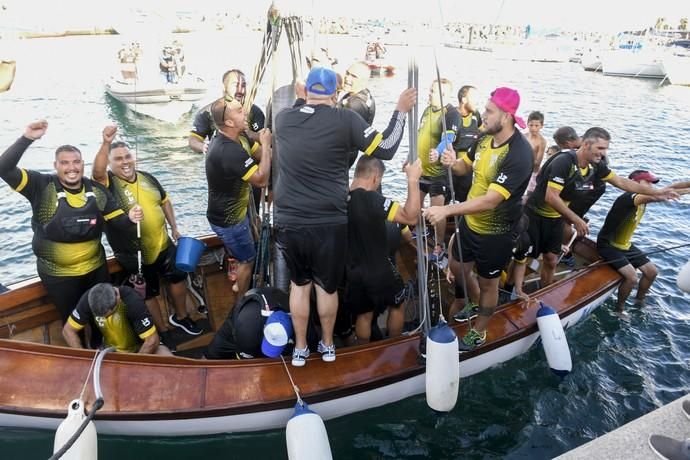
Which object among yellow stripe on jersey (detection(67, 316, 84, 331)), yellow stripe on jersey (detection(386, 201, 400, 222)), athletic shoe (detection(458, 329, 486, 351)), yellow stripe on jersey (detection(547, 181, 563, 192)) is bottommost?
athletic shoe (detection(458, 329, 486, 351))

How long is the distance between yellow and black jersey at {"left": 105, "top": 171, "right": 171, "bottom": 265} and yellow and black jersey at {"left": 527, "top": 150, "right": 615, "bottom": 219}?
3.22 m

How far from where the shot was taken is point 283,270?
3.74 metres

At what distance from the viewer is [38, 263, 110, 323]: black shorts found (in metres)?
3.49

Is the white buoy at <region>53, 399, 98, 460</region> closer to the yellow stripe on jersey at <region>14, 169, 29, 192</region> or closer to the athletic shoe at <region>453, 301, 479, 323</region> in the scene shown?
the yellow stripe on jersey at <region>14, 169, 29, 192</region>

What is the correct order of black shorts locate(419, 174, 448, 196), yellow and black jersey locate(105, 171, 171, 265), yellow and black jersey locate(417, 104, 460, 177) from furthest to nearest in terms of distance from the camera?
black shorts locate(419, 174, 448, 196), yellow and black jersey locate(417, 104, 460, 177), yellow and black jersey locate(105, 171, 171, 265)

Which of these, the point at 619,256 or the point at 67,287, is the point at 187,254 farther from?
the point at 619,256

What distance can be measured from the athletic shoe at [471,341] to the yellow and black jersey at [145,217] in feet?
8.15

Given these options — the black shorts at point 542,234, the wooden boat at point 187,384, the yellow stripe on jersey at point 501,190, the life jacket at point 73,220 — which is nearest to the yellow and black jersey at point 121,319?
the wooden boat at point 187,384

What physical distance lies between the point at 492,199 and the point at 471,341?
3.69 feet

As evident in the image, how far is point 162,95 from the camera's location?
A: 1545 centimetres

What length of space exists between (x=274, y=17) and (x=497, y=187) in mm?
1964

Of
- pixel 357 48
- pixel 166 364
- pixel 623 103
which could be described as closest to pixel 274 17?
pixel 166 364

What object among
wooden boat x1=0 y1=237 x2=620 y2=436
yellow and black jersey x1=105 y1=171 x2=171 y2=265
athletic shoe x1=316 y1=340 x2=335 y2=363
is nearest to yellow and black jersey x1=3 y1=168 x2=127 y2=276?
yellow and black jersey x1=105 y1=171 x2=171 y2=265

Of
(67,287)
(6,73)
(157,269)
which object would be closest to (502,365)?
(157,269)
